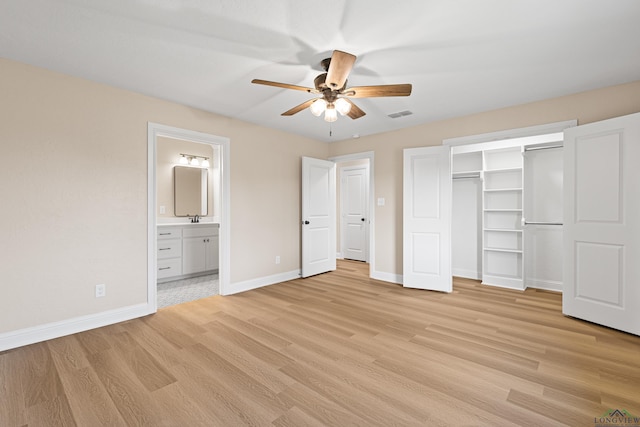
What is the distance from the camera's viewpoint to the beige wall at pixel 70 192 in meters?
2.54

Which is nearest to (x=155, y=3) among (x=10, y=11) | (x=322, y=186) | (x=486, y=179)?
(x=10, y=11)

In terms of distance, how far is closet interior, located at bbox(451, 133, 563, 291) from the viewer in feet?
13.9

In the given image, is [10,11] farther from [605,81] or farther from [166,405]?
[605,81]

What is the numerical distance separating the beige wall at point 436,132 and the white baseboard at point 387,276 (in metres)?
0.05

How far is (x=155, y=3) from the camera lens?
1.85 metres

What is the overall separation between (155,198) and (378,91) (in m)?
2.76

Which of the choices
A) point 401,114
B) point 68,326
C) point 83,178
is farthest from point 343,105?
point 68,326

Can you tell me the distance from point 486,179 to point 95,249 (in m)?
5.43

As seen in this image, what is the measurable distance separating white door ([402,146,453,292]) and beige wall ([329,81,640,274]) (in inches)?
10.3

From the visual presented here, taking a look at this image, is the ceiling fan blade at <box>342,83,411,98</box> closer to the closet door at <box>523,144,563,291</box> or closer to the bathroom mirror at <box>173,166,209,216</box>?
the closet door at <box>523,144,563,291</box>

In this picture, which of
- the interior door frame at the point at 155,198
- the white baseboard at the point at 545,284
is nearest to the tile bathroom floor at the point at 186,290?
the interior door frame at the point at 155,198

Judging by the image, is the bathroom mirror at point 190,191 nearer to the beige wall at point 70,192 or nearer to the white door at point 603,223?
the beige wall at point 70,192

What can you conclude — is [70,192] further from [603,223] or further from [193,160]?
[603,223]

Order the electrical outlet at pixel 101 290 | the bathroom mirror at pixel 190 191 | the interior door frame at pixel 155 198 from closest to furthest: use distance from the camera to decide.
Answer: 1. the electrical outlet at pixel 101 290
2. the interior door frame at pixel 155 198
3. the bathroom mirror at pixel 190 191
